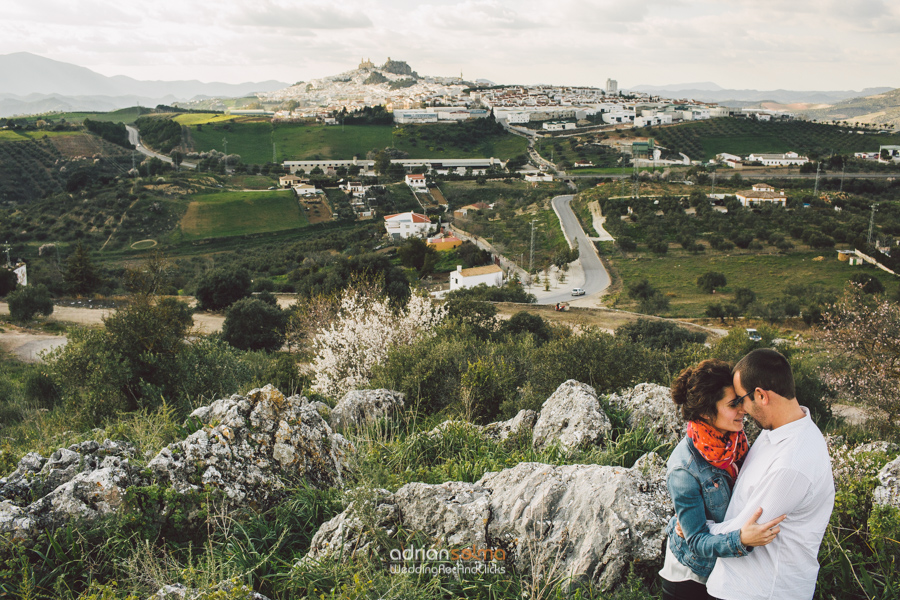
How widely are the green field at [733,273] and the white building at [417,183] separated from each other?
36.3 metres

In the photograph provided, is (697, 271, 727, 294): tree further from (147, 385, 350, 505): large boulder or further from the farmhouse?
(147, 385, 350, 505): large boulder

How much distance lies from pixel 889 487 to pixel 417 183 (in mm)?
73037

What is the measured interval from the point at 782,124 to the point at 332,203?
88.5 metres

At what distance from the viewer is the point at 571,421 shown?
4777 mm

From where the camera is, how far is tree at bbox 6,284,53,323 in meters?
24.6

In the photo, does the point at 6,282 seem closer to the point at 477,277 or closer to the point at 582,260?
the point at 477,277

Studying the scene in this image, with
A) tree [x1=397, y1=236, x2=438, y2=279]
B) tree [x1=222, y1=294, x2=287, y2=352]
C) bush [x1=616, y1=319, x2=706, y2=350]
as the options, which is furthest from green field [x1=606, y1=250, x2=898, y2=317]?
tree [x1=222, y1=294, x2=287, y2=352]

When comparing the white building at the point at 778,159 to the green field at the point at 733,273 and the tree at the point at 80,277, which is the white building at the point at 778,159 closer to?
the green field at the point at 733,273

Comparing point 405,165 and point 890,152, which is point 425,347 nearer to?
point 405,165

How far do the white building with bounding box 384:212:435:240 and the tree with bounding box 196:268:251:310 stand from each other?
24.6 meters

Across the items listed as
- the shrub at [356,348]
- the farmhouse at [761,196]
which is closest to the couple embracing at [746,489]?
the shrub at [356,348]

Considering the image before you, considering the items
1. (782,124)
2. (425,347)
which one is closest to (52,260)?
Result: (425,347)

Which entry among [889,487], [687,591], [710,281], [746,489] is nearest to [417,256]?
[710,281]

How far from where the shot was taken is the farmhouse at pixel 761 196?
176 ft
